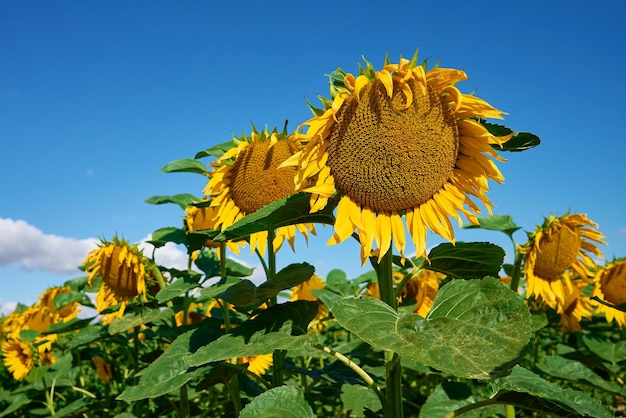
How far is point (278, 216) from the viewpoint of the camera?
6.44ft

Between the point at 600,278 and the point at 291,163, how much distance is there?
376cm

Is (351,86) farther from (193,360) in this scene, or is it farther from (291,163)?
(193,360)

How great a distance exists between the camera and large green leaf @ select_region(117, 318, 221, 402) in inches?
86.1

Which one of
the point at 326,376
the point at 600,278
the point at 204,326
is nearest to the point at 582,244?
the point at 600,278

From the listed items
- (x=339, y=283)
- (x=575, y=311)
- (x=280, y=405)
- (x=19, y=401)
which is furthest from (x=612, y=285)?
(x=19, y=401)

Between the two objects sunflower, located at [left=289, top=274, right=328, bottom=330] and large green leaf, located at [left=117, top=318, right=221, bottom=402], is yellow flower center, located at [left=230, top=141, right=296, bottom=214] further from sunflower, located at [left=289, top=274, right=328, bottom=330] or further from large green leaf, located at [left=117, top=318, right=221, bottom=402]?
sunflower, located at [left=289, top=274, right=328, bottom=330]

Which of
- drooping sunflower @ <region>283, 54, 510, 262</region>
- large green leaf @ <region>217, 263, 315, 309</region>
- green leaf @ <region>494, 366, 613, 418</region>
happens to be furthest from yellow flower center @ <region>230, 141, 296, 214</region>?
green leaf @ <region>494, 366, 613, 418</region>

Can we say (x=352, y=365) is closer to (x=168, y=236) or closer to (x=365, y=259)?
(x=365, y=259)

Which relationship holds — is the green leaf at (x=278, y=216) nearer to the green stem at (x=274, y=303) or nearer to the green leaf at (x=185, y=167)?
the green stem at (x=274, y=303)

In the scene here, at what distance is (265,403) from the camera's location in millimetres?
1993

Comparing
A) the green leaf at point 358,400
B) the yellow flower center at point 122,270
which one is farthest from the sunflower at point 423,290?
the yellow flower center at point 122,270

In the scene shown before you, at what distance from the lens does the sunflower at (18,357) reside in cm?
565

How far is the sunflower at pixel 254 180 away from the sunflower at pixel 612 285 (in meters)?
3.08

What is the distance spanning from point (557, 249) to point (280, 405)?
8.59 ft
